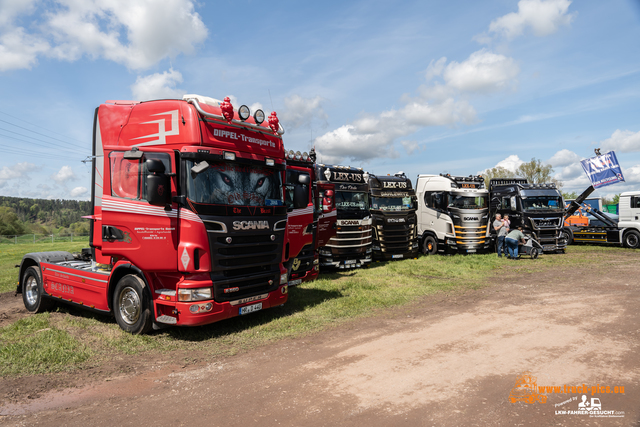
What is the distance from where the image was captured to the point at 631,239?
20.6m

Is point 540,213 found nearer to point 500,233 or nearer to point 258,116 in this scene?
point 500,233

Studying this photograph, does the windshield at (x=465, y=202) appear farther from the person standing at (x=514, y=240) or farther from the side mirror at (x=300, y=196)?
the side mirror at (x=300, y=196)

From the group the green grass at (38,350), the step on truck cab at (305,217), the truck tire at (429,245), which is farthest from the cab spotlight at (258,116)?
the truck tire at (429,245)

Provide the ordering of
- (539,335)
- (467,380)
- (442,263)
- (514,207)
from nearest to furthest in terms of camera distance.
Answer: (467,380) < (539,335) < (442,263) < (514,207)

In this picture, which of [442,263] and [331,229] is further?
[442,263]

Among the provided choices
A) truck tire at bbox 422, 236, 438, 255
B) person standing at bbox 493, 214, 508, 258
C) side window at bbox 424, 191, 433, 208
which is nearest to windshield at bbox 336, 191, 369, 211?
side window at bbox 424, 191, 433, 208

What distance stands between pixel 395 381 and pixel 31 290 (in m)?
8.56

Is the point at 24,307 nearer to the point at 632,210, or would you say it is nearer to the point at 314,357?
the point at 314,357

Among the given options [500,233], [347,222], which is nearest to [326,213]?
[347,222]

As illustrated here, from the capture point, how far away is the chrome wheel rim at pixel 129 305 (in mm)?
6727

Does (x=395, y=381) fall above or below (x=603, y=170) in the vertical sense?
below

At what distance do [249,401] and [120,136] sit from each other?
4.99 meters

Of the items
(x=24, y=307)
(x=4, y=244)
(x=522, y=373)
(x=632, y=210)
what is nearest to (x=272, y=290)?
(x=522, y=373)

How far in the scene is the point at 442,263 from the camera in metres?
15.7
